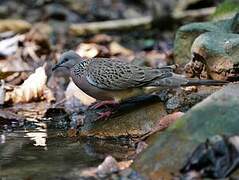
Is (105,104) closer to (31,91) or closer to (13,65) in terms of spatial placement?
(31,91)

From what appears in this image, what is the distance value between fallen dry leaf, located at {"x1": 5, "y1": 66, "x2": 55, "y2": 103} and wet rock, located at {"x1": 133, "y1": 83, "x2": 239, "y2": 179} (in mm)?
3258

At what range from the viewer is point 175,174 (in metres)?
4.31

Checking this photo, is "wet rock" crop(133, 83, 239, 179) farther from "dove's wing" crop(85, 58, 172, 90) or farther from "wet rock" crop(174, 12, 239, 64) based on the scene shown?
"wet rock" crop(174, 12, 239, 64)

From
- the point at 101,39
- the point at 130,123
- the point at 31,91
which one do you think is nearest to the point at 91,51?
the point at 101,39

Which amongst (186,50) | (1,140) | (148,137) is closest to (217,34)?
(186,50)

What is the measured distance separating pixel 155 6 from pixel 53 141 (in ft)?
22.2

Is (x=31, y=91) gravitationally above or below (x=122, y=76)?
below

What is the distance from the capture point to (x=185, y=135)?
4.48 metres

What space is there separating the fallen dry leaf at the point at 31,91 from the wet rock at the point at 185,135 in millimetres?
3258

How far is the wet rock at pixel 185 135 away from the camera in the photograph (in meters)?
4.39

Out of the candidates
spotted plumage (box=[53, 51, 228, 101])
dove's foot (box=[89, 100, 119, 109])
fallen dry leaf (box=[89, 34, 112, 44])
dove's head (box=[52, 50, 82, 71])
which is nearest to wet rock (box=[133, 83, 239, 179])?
spotted plumage (box=[53, 51, 228, 101])

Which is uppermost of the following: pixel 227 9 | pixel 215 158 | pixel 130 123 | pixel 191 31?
pixel 227 9

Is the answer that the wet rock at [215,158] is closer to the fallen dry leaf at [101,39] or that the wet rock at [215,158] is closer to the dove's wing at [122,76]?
the dove's wing at [122,76]

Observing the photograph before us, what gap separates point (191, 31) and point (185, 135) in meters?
3.53
